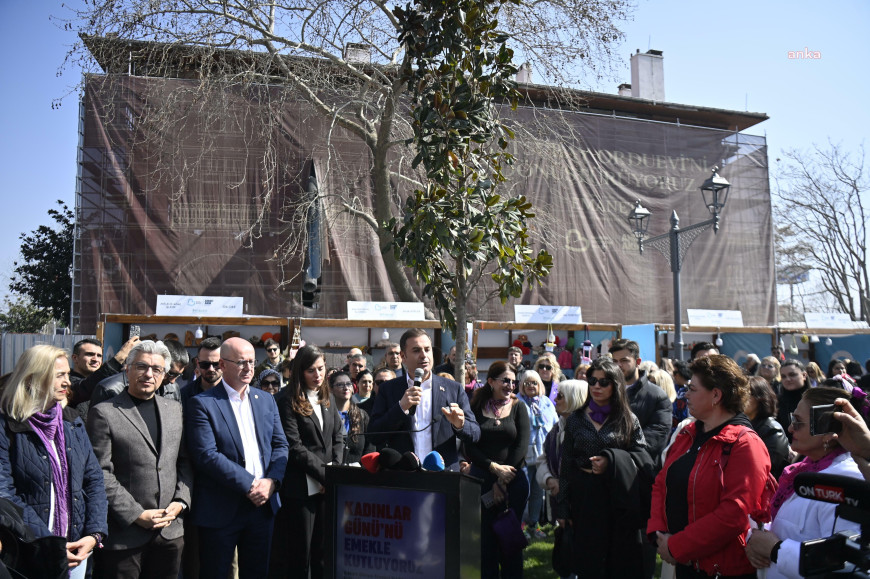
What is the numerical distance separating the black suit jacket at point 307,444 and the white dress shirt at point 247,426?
397 millimetres

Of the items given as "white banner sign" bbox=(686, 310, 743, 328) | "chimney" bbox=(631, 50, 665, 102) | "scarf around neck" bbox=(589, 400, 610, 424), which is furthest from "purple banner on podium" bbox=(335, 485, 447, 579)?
"chimney" bbox=(631, 50, 665, 102)

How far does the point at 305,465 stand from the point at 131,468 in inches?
46.4

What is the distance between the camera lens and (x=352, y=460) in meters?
5.40

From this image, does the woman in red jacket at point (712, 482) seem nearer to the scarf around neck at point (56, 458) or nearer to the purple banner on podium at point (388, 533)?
the purple banner on podium at point (388, 533)

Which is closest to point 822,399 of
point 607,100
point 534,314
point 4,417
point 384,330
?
→ point 4,417

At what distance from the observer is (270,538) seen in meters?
4.66

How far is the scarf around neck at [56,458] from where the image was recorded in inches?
141

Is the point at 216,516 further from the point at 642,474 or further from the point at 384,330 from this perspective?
the point at 384,330

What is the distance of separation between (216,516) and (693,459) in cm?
282

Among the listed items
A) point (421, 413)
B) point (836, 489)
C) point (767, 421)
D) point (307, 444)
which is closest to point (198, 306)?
point (307, 444)

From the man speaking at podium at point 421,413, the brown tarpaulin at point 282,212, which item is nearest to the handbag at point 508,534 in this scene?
the man speaking at podium at point 421,413

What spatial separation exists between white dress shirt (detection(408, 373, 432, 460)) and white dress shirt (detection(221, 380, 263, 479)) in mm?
1017

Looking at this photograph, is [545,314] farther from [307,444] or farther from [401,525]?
[401,525]

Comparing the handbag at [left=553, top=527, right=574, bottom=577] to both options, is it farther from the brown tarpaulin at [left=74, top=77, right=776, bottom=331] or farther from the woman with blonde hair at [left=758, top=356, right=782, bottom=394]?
the brown tarpaulin at [left=74, top=77, right=776, bottom=331]
